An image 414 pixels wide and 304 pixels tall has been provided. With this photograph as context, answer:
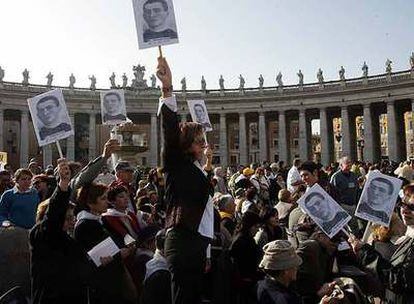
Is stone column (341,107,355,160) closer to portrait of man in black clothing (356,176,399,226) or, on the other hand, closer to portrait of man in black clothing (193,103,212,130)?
portrait of man in black clothing (193,103,212,130)

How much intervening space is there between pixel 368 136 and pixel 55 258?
60.4 meters

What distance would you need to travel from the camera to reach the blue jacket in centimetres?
945

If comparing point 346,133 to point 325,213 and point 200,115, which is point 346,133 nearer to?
point 200,115

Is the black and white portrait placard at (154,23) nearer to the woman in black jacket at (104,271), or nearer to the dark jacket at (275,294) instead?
the woman in black jacket at (104,271)

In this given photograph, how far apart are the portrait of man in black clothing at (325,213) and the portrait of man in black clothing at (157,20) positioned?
3.48 meters

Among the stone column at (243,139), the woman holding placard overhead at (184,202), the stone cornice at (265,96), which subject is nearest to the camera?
the woman holding placard overhead at (184,202)

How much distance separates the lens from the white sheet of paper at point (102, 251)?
20.6 feet

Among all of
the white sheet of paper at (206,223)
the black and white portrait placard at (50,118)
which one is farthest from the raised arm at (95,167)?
the black and white portrait placard at (50,118)

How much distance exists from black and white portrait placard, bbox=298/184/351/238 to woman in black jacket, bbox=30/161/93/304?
3800mm

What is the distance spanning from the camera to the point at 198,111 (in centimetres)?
1552

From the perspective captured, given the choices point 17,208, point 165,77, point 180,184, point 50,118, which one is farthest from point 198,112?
point 180,184

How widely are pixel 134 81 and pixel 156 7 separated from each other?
65.0 meters

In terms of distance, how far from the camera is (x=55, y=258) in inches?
231

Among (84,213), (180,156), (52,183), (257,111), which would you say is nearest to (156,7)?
(180,156)
